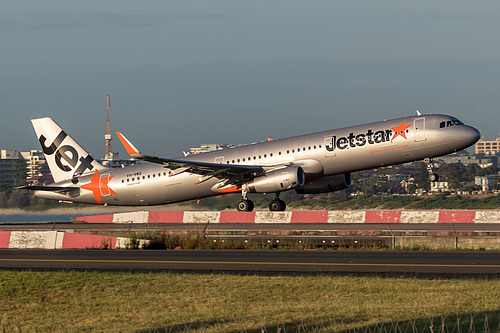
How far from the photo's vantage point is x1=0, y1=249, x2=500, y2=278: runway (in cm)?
1828

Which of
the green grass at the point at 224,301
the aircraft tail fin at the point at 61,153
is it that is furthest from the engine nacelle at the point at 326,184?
the green grass at the point at 224,301

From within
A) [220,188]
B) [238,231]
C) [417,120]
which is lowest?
[238,231]

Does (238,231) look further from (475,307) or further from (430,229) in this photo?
(475,307)

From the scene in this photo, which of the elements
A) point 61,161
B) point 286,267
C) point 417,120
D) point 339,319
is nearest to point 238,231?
point 286,267

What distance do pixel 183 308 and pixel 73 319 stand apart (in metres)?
2.09

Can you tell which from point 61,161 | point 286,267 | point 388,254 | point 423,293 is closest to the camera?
point 423,293

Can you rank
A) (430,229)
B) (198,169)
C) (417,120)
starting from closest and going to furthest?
(430,229)
(417,120)
(198,169)

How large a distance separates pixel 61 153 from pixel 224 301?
3409 cm

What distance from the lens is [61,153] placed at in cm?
4566

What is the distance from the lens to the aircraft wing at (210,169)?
3756 centimetres

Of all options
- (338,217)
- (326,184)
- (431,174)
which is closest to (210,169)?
(326,184)

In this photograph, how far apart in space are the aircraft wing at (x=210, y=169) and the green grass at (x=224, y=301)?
65.5 feet

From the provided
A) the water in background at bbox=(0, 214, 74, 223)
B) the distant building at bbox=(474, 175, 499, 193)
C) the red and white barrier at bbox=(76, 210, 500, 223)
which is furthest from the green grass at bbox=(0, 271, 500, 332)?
the distant building at bbox=(474, 175, 499, 193)

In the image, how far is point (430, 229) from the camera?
27750mm
